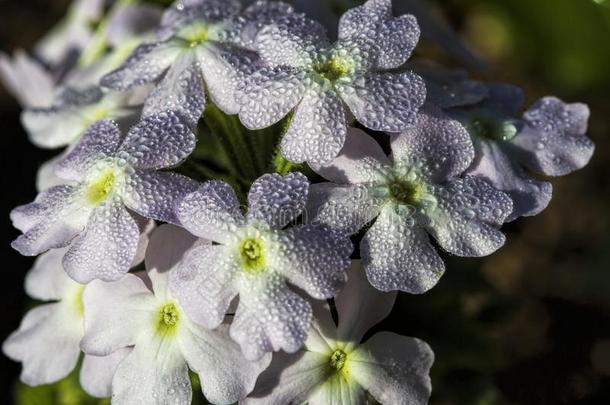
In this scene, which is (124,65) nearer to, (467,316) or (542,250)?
(467,316)

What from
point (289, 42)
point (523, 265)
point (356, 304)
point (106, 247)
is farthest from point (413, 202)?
point (523, 265)

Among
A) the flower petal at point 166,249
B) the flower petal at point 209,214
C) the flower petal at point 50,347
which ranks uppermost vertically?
the flower petal at point 209,214

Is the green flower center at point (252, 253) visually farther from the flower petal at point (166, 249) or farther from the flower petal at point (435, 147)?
the flower petal at point (435, 147)

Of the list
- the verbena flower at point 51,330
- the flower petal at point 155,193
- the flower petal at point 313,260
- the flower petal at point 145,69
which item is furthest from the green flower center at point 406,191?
the verbena flower at point 51,330

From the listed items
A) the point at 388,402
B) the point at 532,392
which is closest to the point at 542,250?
the point at 532,392

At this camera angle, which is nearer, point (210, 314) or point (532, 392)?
point (210, 314)

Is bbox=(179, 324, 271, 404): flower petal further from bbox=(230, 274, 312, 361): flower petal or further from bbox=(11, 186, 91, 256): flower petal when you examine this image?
bbox=(11, 186, 91, 256): flower petal
